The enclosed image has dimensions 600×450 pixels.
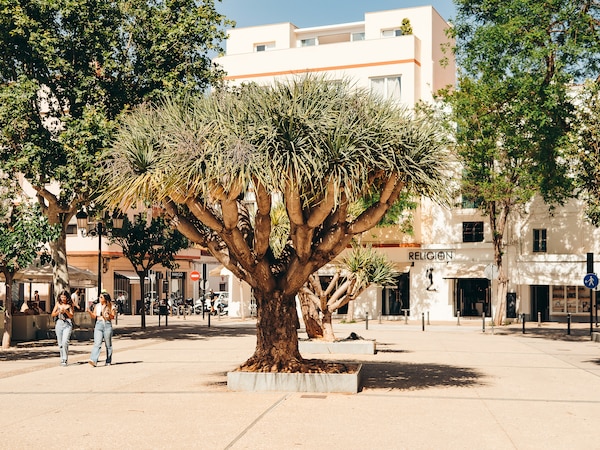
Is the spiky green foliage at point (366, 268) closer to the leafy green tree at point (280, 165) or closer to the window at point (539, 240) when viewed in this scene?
the leafy green tree at point (280, 165)

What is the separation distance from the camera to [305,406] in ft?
39.4

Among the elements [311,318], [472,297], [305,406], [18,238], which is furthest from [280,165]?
[472,297]

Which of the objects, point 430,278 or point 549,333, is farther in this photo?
point 430,278

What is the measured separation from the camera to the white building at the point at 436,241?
45406 mm

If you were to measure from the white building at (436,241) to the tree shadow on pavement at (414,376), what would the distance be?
26452 mm

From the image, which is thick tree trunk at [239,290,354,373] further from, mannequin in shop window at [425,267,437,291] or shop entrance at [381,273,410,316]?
shop entrance at [381,273,410,316]

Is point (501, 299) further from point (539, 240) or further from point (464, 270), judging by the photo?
point (539, 240)

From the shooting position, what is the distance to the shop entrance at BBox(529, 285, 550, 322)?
4628cm

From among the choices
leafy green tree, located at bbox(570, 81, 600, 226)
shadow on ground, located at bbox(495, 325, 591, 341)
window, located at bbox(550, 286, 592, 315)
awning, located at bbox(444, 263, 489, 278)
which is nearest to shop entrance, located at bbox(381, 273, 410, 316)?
awning, located at bbox(444, 263, 489, 278)

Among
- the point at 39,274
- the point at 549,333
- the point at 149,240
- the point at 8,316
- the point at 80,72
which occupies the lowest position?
the point at 549,333

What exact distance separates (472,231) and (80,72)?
27219 millimetres

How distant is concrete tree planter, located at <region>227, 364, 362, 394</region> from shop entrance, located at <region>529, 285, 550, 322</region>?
3496cm

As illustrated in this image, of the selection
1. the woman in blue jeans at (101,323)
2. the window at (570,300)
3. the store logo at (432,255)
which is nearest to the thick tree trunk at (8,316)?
the woman in blue jeans at (101,323)

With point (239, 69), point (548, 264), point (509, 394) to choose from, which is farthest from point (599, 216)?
point (239, 69)
